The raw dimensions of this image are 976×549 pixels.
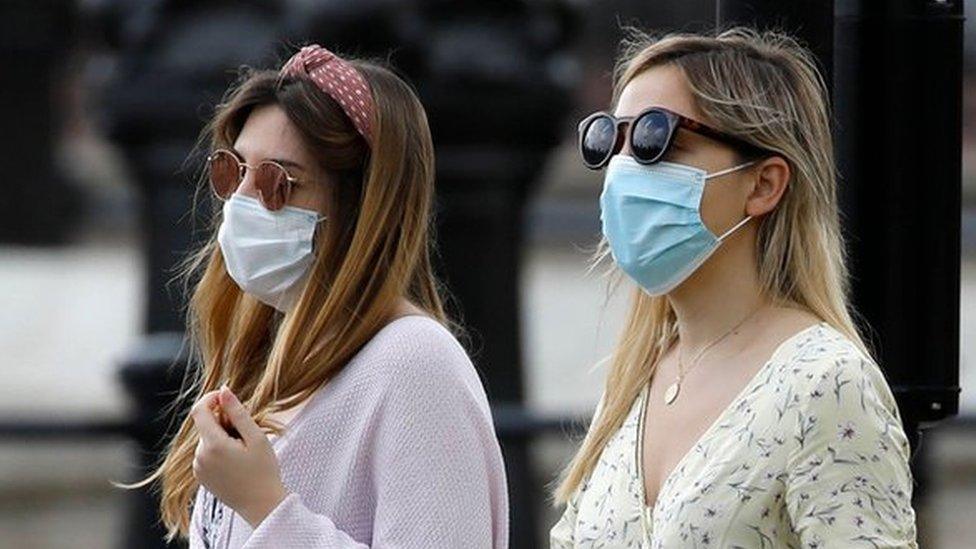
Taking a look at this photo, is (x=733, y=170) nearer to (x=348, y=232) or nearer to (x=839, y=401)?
(x=839, y=401)

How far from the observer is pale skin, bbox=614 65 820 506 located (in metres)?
2.74

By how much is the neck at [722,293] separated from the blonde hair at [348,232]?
0.37m

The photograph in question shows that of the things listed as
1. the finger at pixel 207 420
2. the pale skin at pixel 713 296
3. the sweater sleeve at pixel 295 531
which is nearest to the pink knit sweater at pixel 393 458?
the sweater sleeve at pixel 295 531

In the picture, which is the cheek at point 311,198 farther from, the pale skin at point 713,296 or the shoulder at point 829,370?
the shoulder at point 829,370

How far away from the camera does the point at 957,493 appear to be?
1203 centimetres

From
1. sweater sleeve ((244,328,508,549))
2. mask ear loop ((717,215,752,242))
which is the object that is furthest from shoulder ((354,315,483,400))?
mask ear loop ((717,215,752,242))

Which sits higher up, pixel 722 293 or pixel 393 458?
pixel 722 293

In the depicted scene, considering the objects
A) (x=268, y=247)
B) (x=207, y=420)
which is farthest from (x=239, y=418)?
(x=268, y=247)

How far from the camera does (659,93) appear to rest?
111 inches

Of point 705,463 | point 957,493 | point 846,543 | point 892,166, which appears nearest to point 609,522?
point 705,463

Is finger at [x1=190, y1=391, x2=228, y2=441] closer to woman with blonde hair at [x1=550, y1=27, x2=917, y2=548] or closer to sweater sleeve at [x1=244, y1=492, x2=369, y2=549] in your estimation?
sweater sleeve at [x1=244, y1=492, x2=369, y2=549]

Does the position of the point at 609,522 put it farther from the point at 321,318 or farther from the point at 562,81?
the point at 562,81

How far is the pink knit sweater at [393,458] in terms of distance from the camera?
2762 millimetres

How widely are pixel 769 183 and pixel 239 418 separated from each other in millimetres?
698
